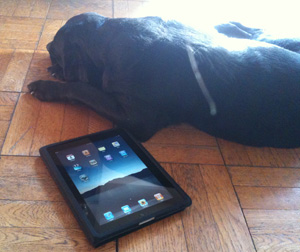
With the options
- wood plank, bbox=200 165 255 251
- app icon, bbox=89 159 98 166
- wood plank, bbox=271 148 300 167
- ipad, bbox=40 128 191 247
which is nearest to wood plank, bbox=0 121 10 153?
ipad, bbox=40 128 191 247

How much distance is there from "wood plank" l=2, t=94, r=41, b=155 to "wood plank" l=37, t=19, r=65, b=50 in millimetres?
327

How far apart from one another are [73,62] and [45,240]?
23.1 inches

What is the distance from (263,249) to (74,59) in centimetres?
76

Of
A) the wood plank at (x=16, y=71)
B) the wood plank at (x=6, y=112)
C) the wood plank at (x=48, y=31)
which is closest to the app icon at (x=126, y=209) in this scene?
the wood plank at (x=6, y=112)

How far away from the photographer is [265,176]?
2.96ft

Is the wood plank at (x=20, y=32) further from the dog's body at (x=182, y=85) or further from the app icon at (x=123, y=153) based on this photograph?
the app icon at (x=123, y=153)

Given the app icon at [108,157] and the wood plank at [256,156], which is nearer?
the app icon at [108,157]

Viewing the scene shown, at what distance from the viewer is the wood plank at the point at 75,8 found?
Result: 58.8 inches

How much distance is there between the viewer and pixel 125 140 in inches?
35.1

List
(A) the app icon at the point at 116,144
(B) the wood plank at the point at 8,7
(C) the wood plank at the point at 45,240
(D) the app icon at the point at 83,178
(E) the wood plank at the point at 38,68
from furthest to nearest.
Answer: (B) the wood plank at the point at 8,7 → (E) the wood plank at the point at 38,68 → (A) the app icon at the point at 116,144 → (D) the app icon at the point at 83,178 → (C) the wood plank at the point at 45,240

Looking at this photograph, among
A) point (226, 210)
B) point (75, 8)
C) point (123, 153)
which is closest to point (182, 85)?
point (123, 153)

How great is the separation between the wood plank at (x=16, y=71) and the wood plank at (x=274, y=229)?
78cm

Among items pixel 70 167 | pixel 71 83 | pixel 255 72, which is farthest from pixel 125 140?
pixel 255 72

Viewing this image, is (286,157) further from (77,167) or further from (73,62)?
(73,62)
